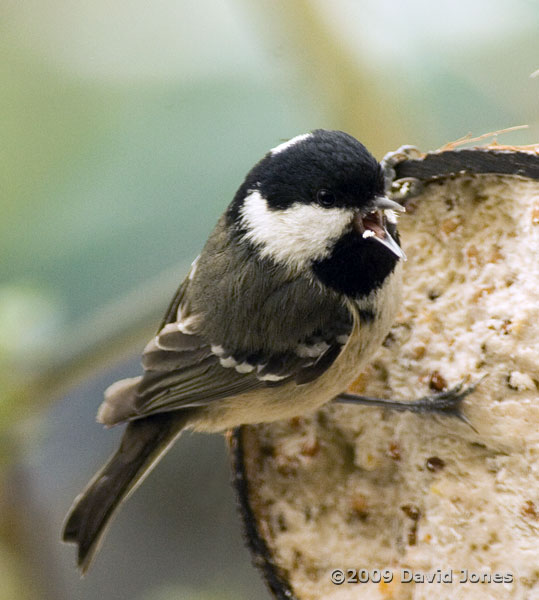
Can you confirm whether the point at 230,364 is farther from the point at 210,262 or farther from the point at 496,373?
the point at 496,373

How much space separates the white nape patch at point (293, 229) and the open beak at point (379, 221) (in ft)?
0.05

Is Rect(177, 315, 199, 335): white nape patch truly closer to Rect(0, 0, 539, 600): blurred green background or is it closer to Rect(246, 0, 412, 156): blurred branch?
Rect(0, 0, 539, 600): blurred green background

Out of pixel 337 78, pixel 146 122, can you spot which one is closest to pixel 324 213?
pixel 337 78

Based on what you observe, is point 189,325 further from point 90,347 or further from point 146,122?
point 146,122

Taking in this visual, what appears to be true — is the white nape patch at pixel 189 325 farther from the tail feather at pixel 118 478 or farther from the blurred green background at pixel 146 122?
the blurred green background at pixel 146 122

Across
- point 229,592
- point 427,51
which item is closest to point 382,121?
point 427,51

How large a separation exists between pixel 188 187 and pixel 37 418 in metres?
0.51

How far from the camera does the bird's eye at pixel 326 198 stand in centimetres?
94

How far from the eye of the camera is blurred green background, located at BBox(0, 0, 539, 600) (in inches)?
51.6

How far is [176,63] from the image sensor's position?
4.83 feet

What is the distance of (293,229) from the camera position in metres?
0.98

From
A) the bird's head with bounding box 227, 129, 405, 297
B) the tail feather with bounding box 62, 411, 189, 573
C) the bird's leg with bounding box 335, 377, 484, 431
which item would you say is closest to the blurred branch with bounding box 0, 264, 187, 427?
the tail feather with bounding box 62, 411, 189, 573

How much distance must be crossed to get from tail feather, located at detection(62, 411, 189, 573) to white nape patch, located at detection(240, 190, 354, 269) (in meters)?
0.27

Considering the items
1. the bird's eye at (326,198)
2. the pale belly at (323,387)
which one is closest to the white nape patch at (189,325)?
the pale belly at (323,387)
